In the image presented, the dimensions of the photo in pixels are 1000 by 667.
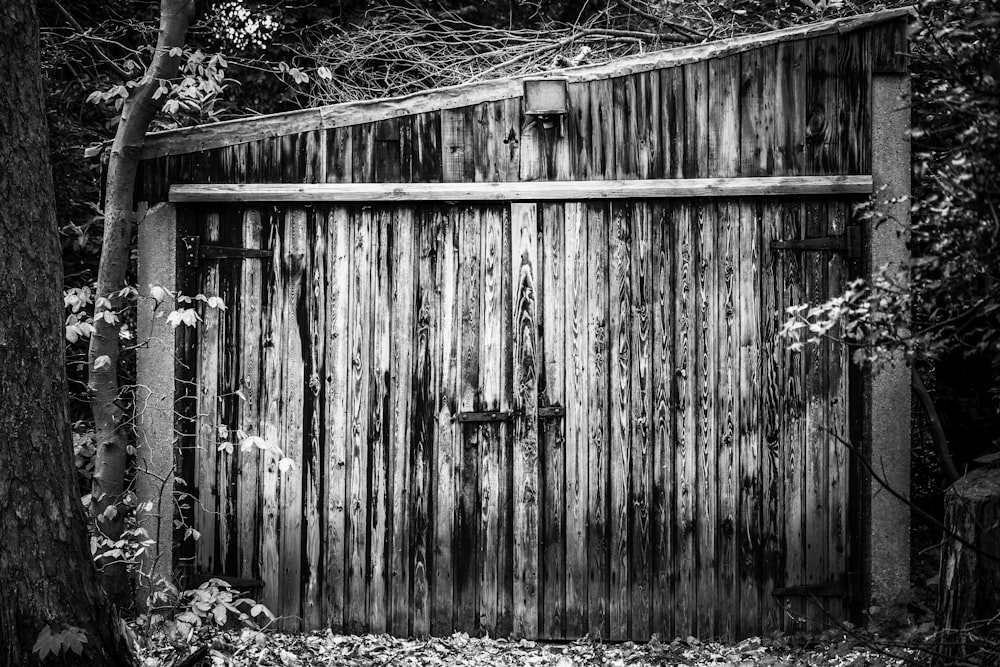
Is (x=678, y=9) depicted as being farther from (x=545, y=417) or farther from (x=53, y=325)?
(x=53, y=325)

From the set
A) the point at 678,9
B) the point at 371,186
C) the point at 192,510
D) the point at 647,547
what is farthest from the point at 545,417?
the point at 678,9

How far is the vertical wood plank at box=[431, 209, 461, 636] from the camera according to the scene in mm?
Answer: 5059

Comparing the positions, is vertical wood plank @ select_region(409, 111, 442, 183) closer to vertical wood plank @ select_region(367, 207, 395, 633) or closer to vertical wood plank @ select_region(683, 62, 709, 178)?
vertical wood plank @ select_region(367, 207, 395, 633)

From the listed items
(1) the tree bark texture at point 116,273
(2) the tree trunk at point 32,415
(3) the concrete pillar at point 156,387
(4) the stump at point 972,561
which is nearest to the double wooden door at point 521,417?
(3) the concrete pillar at point 156,387

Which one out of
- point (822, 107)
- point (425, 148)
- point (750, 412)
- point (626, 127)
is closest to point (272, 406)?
point (425, 148)

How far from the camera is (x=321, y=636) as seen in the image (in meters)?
5.00

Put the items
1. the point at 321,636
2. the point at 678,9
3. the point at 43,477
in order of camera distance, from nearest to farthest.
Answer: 1. the point at 43,477
2. the point at 321,636
3. the point at 678,9

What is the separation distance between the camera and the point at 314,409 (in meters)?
5.12

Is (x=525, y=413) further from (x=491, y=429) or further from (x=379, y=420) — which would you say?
(x=379, y=420)

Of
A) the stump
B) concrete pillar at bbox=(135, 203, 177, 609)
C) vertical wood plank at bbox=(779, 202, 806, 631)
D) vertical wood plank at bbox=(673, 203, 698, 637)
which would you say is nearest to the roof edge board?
concrete pillar at bbox=(135, 203, 177, 609)

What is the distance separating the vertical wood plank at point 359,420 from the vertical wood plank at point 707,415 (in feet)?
6.21

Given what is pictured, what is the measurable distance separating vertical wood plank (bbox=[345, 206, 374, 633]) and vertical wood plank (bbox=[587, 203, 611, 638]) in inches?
50.1

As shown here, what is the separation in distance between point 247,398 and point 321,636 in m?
1.41

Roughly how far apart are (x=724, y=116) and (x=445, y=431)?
242 cm
